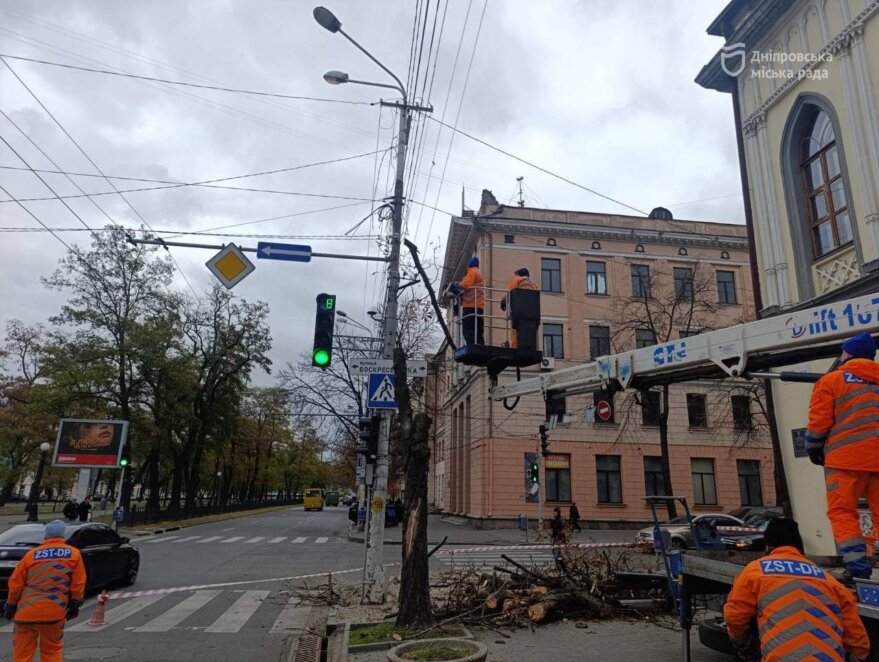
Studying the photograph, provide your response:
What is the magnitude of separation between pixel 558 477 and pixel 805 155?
74.2ft

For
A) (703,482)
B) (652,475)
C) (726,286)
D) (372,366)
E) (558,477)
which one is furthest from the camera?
(726,286)

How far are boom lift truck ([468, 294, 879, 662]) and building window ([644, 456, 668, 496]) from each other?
2718cm

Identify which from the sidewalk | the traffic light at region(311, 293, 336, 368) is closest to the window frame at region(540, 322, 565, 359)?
the sidewalk

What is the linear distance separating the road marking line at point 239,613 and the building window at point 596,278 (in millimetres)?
26784

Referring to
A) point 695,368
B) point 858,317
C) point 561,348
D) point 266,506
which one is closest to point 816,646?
point 858,317

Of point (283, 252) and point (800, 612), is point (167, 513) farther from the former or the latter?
point (800, 612)

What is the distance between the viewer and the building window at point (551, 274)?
34.8 meters

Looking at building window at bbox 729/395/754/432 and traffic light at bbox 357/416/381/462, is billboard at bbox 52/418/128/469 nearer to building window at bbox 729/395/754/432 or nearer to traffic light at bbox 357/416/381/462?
traffic light at bbox 357/416/381/462

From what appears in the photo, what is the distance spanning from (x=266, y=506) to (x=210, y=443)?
38823 millimetres

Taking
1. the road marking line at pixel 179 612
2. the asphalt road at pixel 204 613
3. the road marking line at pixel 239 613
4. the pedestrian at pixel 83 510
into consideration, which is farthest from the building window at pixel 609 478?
the pedestrian at pixel 83 510

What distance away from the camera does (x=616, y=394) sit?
31.4 m

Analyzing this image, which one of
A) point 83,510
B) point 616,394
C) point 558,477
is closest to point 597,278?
point 616,394

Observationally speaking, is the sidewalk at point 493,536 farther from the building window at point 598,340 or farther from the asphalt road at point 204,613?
the building window at point 598,340

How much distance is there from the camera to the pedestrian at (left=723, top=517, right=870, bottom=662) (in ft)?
11.2
